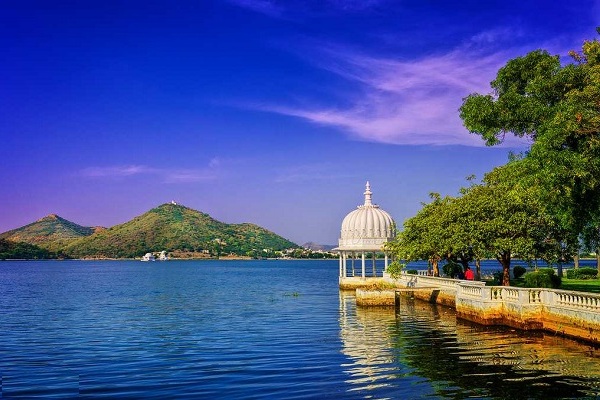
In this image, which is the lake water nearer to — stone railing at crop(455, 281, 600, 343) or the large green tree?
stone railing at crop(455, 281, 600, 343)

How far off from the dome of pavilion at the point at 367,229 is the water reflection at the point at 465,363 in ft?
93.1

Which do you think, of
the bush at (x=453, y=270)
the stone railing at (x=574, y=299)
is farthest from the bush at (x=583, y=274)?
the stone railing at (x=574, y=299)

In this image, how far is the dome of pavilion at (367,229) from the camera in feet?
198

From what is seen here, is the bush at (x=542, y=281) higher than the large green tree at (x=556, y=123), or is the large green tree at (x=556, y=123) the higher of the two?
the large green tree at (x=556, y=123)

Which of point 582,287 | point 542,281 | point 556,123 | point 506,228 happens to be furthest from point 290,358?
point 582,287

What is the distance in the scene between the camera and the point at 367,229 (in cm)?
6097

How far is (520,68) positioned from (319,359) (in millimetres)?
17678

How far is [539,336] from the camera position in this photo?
25031 millimetres

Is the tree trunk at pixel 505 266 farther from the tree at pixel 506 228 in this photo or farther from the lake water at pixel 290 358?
the lake water at pixel 290 358

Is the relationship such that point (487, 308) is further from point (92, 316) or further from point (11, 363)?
point (92, 316)

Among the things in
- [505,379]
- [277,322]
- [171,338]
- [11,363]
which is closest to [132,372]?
[11,363]

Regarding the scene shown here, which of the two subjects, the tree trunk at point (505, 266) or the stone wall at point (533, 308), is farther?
the tree trunk at point (505, 266)

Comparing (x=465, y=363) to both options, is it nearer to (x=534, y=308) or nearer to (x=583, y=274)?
(x=534, y=308)

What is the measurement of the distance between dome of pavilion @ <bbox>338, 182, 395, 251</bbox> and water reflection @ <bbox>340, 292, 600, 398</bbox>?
28379 mm
